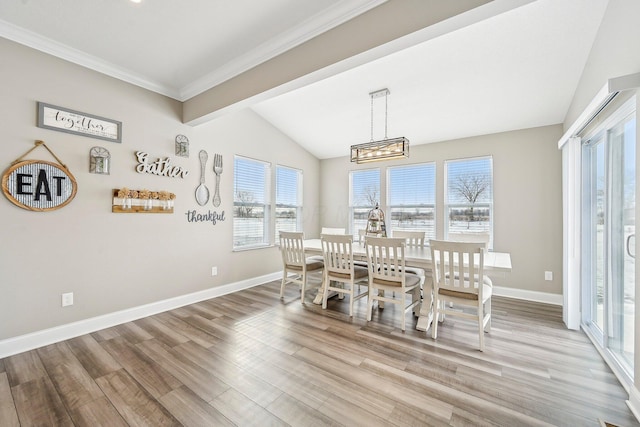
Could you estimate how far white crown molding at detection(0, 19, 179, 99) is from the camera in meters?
2.35

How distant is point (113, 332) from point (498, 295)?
5019mm

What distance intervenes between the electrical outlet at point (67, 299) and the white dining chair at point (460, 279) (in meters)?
3.60

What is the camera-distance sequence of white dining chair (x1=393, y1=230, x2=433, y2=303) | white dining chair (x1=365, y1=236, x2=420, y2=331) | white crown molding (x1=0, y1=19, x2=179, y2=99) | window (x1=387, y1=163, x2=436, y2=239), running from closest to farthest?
white crown molding (x1=0, y1=19, x2=179, y2=99)
white dining chair (x1=365, y1=236, x2=420, y2=331)
white dining chair (x1=393, y1=230, x2=433, y2=303)
window (x1=387, y1=163, x2=436, y2=239)

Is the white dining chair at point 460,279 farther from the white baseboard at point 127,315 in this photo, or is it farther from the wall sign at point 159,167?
the wall sign at point 159,167

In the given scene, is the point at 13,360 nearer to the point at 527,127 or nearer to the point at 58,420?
the point at 58,420

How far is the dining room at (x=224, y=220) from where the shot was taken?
223 centimetres

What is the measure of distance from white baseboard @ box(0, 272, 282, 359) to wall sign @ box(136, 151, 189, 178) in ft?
5.29

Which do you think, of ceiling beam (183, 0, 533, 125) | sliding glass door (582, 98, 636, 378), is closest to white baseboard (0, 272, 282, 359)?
ceiling beam (183, 0, 533, 125)

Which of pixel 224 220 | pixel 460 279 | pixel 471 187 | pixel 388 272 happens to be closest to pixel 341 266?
pixel 388 272

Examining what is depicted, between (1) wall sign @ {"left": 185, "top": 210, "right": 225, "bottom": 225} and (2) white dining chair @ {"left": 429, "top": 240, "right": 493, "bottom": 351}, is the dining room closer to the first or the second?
(1) wall sign @ {"left": 185, "top": 210, "right": 225, "bottom": 225}

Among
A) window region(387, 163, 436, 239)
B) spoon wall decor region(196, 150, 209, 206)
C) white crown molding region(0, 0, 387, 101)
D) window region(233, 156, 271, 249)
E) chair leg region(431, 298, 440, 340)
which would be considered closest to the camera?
white crown molding region(0, 0, 387, 101)

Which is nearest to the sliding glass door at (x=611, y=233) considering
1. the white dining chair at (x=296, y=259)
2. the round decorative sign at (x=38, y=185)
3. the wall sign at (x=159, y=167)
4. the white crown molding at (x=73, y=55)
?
the white dining chair at (x=296, y=259)

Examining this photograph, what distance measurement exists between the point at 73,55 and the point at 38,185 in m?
1.33

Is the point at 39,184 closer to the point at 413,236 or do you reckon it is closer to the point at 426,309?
the point at 426,309
